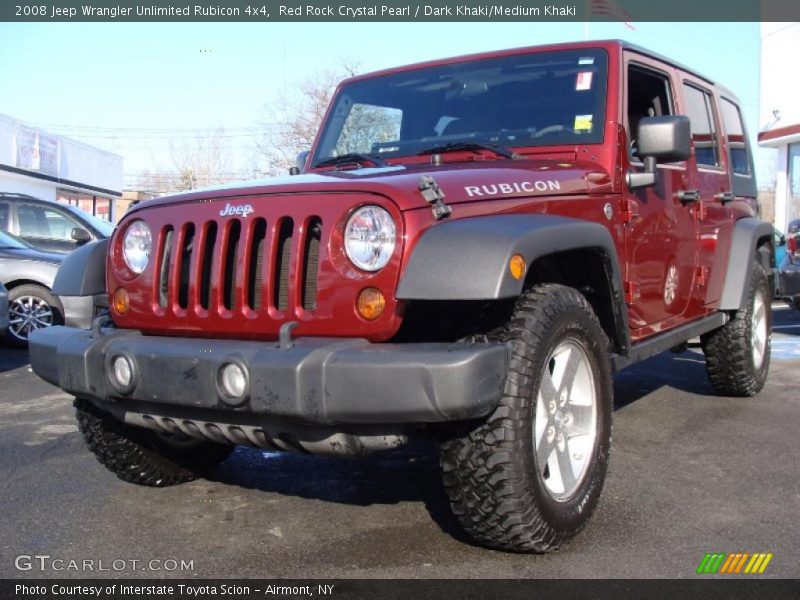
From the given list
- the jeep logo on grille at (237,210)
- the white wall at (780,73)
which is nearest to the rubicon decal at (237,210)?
the jeep logo on grille at (237,210)

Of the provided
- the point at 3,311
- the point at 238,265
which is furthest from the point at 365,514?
the point at 3,311

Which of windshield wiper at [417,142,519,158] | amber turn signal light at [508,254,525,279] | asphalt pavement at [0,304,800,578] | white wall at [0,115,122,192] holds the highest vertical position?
white wall at [0,115,122,192]

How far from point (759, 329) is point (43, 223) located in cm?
795

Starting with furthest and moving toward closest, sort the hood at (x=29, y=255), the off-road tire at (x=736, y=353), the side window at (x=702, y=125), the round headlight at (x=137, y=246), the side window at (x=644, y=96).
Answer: the hood at (x=29, y=255)
the off-road tire at (x=736, y=353)
the side window at (x=702, y=125)
the side window at (x=644, y=96)
the round headlight at (x=137, y=246)

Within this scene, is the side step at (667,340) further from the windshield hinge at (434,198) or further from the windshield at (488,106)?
the windshield hinge at (434,198)

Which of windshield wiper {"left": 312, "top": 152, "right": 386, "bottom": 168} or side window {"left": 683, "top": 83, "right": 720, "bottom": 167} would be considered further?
side window {"left": 683, "top": 83, "right": 720, "bottom": 167}

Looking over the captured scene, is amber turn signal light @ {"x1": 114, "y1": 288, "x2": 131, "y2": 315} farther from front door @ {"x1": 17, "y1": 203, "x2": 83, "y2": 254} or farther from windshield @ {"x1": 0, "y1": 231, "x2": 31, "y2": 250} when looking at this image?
front door @ {"x1": 17, "y1": 203, "x2": 83, "y2": 254}

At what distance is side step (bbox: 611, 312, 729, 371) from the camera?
3.87 m

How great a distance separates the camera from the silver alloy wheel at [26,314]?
8562 mm

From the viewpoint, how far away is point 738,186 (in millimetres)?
5859

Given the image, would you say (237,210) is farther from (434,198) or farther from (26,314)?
(26,314)

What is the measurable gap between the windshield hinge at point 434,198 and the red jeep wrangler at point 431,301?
1 cm

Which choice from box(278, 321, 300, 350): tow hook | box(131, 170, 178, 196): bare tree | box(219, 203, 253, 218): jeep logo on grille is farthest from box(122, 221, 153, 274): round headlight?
box(131, 170, 178, 196): bare tree

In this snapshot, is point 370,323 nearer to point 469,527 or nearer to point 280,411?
point 280,411
